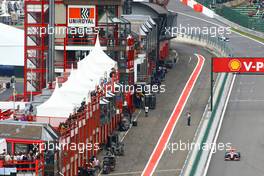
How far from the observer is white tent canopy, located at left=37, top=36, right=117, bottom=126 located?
1912 inches

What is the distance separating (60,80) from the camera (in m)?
59.6

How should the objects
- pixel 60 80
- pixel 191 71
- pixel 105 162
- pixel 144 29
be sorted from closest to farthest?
1. pixel 105 162
2. pixel 60 80
3. pixel 144 29
4. pixel 191 71

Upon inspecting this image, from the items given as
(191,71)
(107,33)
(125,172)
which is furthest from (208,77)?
(125,172)

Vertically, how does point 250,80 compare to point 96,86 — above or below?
below

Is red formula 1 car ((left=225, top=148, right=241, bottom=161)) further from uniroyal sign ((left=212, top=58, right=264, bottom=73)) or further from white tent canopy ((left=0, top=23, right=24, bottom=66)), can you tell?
white tent canopy ((left=0, top=23, right=24, bottom=66))

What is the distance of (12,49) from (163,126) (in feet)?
79.8

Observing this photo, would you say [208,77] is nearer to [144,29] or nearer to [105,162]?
[144,29]

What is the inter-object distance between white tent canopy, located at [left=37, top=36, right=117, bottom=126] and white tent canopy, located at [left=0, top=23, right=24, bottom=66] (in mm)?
19915

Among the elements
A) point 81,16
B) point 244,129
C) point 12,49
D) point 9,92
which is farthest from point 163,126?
point 12,49

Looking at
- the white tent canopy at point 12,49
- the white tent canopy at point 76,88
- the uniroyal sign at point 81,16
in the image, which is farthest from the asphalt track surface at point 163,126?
the white tent canopy at point 12,49

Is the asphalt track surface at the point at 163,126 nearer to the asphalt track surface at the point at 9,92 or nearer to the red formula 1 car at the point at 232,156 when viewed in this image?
the red formula 1 car at the point at 232,156

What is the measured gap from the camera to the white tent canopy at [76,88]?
48.6m

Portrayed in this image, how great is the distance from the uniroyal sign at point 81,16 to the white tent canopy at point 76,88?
24.5 ft

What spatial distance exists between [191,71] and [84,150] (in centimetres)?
3214
